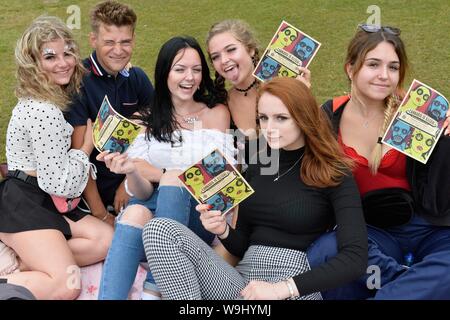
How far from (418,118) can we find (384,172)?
361 millimetres

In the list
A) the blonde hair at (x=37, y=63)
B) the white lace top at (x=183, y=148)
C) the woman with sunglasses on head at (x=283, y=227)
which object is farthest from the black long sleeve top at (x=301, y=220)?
the blonde hair at (x=37, y=63)

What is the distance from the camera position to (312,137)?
2660mm

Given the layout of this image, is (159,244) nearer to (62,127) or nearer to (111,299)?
(111,299)

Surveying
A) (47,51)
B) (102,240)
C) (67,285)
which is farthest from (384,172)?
(47,51)

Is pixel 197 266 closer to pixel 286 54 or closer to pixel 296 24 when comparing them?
pixel 286 54

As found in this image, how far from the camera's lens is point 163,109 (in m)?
3.44

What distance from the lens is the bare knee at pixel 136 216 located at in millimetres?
2972

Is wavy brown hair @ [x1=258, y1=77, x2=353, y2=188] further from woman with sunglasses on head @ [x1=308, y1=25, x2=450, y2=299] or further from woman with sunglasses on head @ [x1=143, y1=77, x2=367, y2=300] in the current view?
woman with sunglasses on head @ [x1=308, y1=25, x2=450, y2=299]

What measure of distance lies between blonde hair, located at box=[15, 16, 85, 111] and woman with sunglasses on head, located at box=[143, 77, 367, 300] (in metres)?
1.12

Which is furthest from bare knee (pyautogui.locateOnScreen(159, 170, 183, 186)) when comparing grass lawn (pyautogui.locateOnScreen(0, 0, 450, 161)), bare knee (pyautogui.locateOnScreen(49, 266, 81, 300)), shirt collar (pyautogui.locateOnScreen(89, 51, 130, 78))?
grass lawn (pyautogui.locateOnScreen(0, 0, 450, 161))

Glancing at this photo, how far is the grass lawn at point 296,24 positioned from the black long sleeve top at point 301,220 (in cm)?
340

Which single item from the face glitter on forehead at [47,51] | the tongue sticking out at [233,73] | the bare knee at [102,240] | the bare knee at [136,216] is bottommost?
the bare knee at [102,240]

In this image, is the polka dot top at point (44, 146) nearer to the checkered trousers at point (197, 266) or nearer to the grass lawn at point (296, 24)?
the checkered trousers at point (197, 266)
